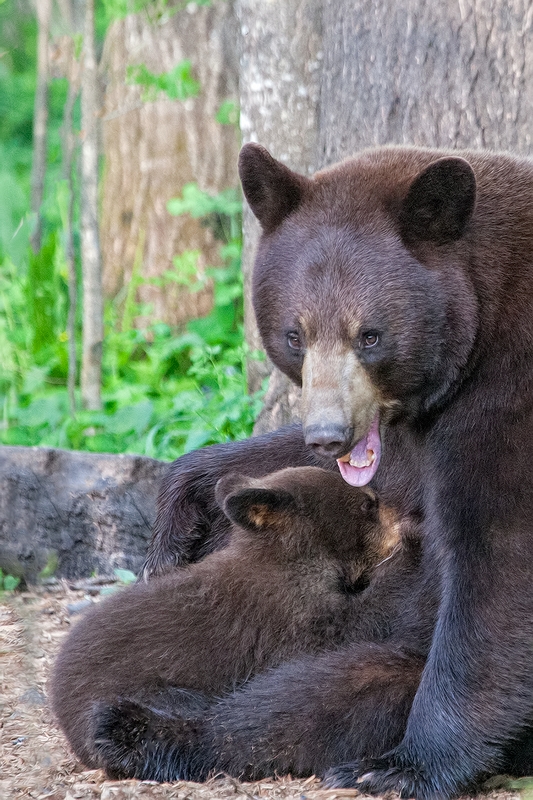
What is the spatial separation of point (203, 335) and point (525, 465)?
544 cm

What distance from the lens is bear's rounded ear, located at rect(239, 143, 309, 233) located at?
14.4 feet

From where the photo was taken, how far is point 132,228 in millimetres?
9664

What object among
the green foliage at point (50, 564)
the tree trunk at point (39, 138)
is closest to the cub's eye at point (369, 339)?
the green foliage at point (50, 564)

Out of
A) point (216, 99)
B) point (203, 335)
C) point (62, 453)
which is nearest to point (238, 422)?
point (62, 453)

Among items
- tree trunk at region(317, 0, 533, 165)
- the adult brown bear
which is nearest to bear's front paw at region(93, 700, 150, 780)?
the adult brown bear

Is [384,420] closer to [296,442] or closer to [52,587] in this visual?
[296,442]

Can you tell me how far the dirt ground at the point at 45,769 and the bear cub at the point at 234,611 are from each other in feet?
0.45

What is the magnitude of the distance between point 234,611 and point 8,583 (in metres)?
2.15

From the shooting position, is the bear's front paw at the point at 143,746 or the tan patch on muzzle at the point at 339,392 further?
the tan patch on muzzle at the point at 339,392

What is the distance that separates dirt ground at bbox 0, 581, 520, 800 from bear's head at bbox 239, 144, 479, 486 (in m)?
1.18

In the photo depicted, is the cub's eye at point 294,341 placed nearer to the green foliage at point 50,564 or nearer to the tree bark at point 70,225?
the green foliage at point 50,564

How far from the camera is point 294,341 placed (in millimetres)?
4398

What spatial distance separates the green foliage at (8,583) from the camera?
238 inches

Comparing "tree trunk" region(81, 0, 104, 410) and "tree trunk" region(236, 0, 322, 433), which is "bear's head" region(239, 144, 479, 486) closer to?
"tree trunk" region(236, 0, 322, 433)
